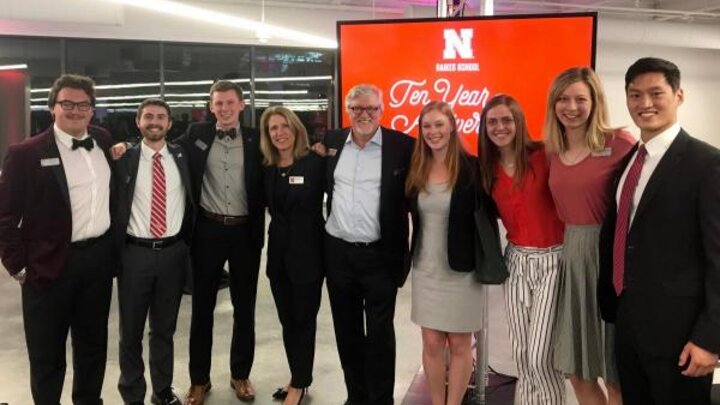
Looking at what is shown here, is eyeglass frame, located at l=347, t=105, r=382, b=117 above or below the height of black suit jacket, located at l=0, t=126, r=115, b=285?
above

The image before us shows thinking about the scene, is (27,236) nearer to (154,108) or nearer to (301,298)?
(154,108)

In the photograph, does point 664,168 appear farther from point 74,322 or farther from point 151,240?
point 74,322

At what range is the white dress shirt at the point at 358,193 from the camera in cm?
289

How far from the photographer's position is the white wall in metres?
8.93

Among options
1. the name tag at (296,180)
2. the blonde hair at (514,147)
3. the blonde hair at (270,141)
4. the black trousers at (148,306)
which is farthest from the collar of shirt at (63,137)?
the blonde hair at (514,147)

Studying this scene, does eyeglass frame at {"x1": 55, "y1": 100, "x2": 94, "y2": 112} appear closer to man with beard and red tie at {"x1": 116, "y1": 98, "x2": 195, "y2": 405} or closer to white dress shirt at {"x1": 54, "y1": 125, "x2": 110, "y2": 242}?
Answer: white dress shirt at {"x1": 54, "y1": 125, "x2": 110, "y2": 242}

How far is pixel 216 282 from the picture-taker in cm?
325

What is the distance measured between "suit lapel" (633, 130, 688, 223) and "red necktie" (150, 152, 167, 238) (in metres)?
2.27

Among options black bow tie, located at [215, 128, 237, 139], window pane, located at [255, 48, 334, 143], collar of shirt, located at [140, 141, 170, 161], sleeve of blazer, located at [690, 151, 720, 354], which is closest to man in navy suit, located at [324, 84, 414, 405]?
black bow tie, located at [215, 128, 237, 139]

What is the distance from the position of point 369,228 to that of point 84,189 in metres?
1.43

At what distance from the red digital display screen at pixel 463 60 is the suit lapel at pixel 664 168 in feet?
4.60

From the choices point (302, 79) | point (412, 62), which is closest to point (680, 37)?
point (302, 79)

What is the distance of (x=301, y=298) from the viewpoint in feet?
10.2

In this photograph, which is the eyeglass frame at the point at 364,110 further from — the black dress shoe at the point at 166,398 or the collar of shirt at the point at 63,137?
the black dress shoe at the point at 166,398
